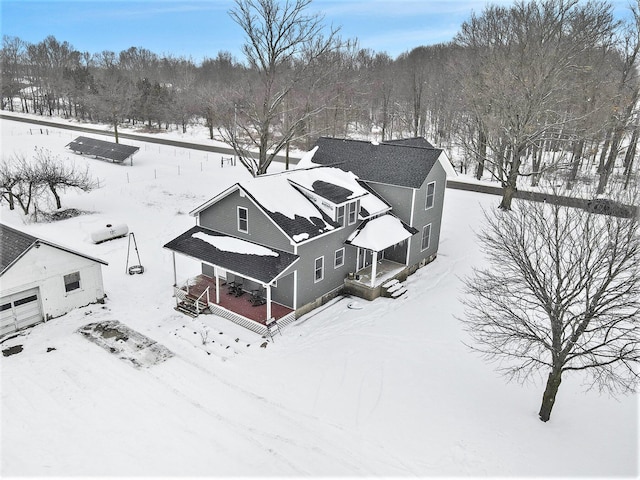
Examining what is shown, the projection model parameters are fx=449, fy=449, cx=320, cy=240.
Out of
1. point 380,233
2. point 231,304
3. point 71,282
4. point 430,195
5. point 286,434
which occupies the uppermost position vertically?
point 430,195

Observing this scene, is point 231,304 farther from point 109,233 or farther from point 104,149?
point 104,149

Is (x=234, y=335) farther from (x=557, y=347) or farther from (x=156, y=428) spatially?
(x=557, y=347)

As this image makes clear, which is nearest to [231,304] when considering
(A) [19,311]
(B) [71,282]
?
(B) [71,282]

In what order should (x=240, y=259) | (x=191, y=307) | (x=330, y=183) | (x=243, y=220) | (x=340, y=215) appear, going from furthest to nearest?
1. (x=330, y=183)
2. (x=340, y=215)
3. (x=243, y=220)
4. (x=191, y=307)
5. (x=240, y=259)

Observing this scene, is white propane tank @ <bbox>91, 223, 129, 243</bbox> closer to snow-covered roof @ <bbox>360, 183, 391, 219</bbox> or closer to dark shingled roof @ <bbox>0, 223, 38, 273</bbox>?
dark shingled roof @ <bbox>0, 223, 38, 273</bbox>

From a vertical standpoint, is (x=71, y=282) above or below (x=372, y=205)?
below

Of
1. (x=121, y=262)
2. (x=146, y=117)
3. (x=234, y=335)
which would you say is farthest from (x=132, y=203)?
(x=146, y=117)
